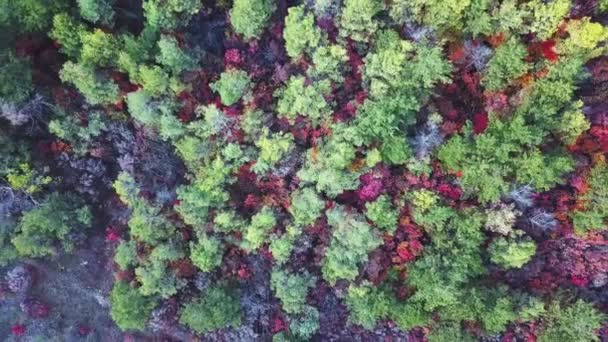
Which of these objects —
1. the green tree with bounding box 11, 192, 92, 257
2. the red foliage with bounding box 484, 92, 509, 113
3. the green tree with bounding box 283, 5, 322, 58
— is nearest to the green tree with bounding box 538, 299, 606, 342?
the red foliage with bounding box 484, 92, 509, 113

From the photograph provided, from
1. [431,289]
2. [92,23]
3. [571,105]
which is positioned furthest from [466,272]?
[92,23]

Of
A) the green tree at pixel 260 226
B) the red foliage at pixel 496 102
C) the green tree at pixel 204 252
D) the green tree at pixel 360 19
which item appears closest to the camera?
the green tree at pixel 360 19

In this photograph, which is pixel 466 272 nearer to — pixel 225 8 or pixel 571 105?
pixel 571 105

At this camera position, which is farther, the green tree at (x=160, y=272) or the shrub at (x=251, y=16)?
the green tree at (x=160, y=272)

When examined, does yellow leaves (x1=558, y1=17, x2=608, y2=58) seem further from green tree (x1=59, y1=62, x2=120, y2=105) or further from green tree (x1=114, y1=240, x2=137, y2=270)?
green tree (x1=114, y1=240, x2=137, y2=270)

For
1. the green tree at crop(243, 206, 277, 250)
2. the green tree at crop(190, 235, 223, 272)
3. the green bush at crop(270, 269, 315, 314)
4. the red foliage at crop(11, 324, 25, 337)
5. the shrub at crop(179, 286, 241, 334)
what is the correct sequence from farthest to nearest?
the red foliage at crop(11, 324, 25, 337)
the green bush at crop(270, 269, 315, 314)
the shrub at crop(179, 286, 241, 334)
the green tree at crop(190, 235, 223, 272)
the green tree at crop(243, 206, 277, 250)

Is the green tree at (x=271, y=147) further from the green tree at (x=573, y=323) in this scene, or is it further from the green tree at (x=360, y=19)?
the green tree at (x=573, y=323)

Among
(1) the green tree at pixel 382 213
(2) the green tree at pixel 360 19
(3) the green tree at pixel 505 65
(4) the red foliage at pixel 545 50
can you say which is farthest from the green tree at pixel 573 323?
(2) the green tree at pixel 360 19
